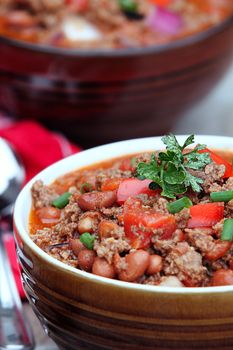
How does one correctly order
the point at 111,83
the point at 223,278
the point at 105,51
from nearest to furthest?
the point at 223,278, the point at 105,51, the point at 111,83

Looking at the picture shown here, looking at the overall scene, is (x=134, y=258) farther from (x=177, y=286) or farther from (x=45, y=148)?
(x=45, y=148)

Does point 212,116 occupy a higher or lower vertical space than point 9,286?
lower

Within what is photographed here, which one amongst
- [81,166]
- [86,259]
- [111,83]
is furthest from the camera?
[111,83]

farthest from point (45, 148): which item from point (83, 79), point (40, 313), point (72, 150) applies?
point (40, 313)

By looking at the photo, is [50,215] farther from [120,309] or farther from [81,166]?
[120,309]

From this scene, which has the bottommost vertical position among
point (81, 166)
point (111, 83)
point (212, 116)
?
point (212, 116)

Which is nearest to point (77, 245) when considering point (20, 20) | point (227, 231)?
point (227, 231)
